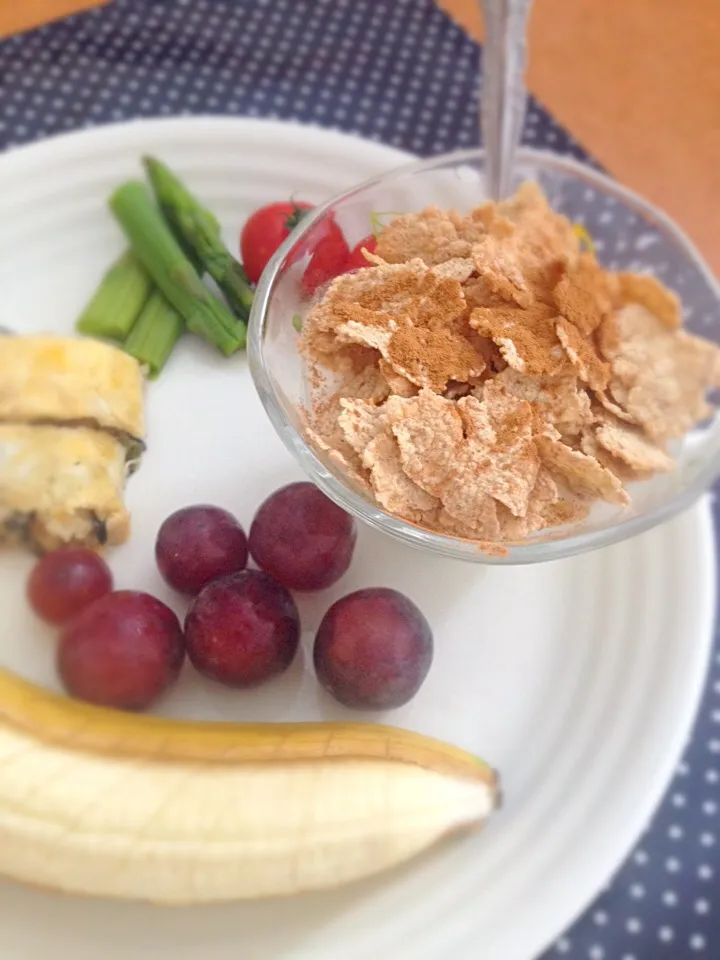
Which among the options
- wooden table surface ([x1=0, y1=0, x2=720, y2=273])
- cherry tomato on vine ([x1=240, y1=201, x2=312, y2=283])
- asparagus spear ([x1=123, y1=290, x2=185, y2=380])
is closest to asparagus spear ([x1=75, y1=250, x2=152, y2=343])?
asparagus spear ([x1=123, y1=290, x2=185, y2=380])

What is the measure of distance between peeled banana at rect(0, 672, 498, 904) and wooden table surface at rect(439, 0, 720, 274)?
31.6 inches

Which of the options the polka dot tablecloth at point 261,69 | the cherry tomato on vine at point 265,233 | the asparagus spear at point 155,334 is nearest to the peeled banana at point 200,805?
the asparagus spear at point 155,334

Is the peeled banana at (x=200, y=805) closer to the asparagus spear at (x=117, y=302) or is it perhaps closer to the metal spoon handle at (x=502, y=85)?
the asparagus spear at (x=117, y=302)

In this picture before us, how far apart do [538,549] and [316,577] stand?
20cm

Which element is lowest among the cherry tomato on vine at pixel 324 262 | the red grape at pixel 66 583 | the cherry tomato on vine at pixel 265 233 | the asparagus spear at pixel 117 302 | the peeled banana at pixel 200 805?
the red grape at pixel 66 583

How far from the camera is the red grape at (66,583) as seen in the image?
2.43 ft

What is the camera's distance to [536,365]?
705 mm

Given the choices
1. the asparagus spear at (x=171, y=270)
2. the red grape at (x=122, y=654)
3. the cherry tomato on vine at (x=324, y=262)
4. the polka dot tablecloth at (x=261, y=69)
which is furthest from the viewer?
the polka dot tablecloth at (x=261, y=69)

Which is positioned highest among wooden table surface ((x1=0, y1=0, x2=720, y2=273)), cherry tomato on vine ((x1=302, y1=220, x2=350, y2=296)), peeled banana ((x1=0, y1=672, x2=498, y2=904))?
wooden table surface ((x1=0, y1=0, x2=720, y2=273))

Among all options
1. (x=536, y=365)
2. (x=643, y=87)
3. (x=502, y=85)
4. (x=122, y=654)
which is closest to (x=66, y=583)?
(x=122, y=654)

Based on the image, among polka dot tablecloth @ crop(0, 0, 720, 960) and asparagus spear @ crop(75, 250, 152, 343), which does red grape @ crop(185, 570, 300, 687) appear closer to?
asparagus spear @ crop(75, 250, 152, 343)

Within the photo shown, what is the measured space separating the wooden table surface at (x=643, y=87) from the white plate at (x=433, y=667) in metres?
0.35

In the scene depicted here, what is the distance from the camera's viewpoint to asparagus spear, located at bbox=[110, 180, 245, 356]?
902 mm

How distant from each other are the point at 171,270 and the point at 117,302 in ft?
0.23
